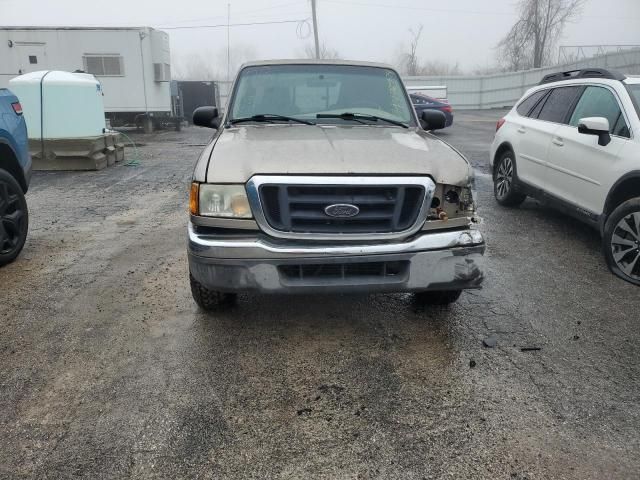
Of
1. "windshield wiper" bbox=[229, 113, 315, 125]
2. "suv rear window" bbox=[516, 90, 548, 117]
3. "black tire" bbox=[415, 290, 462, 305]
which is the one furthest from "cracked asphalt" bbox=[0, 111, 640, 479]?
"suv rear window" bbox=[516, 90, 548, 117]

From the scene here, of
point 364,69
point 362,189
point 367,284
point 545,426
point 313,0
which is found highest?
point 313,0

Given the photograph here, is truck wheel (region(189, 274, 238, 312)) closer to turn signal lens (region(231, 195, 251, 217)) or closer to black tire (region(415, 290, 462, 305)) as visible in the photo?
turn signal lens (region(231, 195, 251, 217))

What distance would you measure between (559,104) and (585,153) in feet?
3.74

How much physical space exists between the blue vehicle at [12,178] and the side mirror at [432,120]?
12.7ft

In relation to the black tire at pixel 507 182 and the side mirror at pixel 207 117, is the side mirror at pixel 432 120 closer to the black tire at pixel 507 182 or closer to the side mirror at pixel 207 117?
the side mirror at pixel 207 117

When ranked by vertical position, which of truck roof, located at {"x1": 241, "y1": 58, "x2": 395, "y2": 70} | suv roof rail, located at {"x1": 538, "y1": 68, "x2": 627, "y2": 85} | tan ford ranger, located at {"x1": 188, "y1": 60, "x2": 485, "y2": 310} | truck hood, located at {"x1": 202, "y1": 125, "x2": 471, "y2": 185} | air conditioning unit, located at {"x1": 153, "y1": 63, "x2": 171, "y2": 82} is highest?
air conditioning unit, located at {"x1": 153, "y1": 63, "x2": 171, "y2": 82}

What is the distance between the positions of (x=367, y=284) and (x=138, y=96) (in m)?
17.1

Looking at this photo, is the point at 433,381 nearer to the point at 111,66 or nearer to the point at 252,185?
the point at 252,185

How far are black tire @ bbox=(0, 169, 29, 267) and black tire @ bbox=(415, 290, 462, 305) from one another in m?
3.77

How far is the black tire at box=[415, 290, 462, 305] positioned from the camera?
3.81 m

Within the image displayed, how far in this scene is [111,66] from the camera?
57.7ft

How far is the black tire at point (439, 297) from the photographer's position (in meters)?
3.81

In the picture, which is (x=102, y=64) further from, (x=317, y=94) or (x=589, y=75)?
(x=589, y=75)

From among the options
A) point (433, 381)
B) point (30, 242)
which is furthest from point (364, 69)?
point (30, 242)
